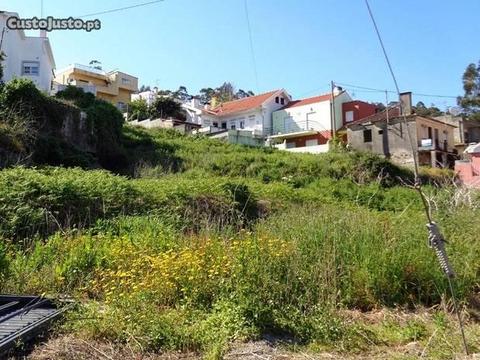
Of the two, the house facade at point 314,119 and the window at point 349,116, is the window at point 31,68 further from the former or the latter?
the window at point 349,116

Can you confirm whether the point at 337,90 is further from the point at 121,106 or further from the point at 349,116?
the point at 121,106

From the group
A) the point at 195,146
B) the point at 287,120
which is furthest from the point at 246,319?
the point at 287,120

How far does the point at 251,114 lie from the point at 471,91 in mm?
24458

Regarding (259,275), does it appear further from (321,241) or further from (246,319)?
(321,241)

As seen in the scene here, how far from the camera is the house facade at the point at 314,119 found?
1873 inches

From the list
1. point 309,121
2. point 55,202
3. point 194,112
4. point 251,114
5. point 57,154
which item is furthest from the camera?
point 194,112

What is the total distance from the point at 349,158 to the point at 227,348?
88.6ft

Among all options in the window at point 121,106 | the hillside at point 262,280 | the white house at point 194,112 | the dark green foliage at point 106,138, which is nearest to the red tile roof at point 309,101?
the white house at point 194,112

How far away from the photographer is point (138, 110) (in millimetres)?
49562

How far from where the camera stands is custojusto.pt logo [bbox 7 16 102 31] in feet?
32.2

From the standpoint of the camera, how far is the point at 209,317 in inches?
172

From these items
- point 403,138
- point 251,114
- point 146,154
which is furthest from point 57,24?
point 251,114

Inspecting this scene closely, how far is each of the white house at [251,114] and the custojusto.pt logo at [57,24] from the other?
39.6m

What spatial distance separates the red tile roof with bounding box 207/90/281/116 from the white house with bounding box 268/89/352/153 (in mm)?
2477
